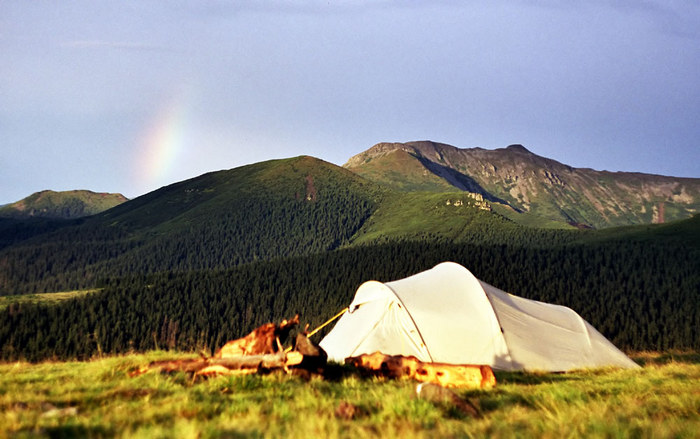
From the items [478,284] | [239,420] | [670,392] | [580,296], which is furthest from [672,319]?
[239,420]

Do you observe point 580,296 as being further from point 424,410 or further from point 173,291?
point 424,410

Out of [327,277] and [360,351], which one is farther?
[327,277]

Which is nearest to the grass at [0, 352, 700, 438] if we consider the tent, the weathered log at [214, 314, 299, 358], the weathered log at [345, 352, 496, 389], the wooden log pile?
the wooden log pile

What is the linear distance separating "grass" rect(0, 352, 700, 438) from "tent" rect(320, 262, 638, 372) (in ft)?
33.2

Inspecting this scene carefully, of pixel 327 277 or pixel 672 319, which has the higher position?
pixel 327 277

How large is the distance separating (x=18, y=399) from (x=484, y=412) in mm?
8599

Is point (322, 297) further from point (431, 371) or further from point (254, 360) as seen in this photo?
point (254, 360)

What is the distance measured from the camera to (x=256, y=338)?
500 inches

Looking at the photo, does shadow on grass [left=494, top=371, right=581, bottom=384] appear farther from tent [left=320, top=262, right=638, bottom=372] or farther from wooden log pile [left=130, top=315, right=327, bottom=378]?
wooden log pile [left=130, top=315, right=327, bottom=378]

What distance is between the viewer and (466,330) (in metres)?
23.2

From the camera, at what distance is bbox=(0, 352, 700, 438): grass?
7.14 metres

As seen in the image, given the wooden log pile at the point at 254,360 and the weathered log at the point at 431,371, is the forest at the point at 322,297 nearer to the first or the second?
the weathered log at the point at 431,371

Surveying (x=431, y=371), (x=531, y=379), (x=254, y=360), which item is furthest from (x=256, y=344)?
(x=531, y=379)

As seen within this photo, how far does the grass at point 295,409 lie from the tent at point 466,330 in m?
10.1
